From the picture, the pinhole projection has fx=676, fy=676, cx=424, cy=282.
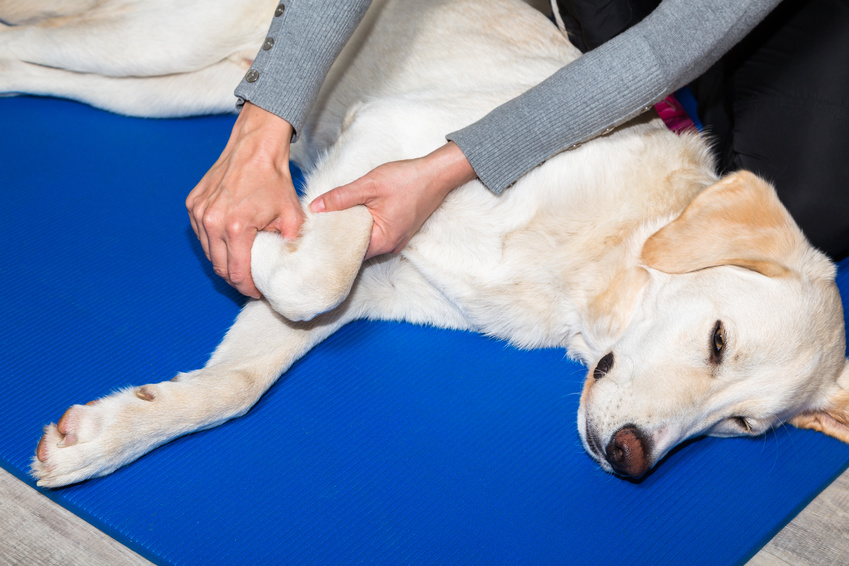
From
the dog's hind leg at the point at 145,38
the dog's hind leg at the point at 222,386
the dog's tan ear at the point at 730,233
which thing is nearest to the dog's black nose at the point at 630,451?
the dog's tan ear at the point at 730,233

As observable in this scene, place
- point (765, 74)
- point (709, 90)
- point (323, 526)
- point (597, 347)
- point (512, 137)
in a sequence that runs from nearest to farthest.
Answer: point (323, 526) < point (512, 137) < point (597, 347) < point (765, 74) < point (709, 90)

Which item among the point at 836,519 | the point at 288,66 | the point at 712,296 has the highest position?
the point at 288,66

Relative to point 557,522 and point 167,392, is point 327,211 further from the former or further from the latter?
point 557,522

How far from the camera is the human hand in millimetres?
1797

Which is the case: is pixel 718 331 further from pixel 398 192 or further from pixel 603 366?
pixel 398 192

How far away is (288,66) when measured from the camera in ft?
5.84

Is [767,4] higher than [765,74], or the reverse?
[767,4]

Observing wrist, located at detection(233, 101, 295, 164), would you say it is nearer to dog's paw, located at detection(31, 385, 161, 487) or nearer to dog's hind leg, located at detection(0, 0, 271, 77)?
dog's paw, located at detection(31, 385, 161, 487)

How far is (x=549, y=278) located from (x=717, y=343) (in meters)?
0.49

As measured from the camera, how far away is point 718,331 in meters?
1.80

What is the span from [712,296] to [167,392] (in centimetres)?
146

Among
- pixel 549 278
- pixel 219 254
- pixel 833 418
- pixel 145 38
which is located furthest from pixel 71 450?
pixel 833 418

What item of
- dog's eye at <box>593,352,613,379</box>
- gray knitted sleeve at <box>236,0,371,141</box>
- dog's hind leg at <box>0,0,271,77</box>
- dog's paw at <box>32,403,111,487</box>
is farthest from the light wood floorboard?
dog's hind leg at <box>0,0,271,77</box>

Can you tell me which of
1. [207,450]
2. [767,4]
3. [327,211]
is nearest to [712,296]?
[767,4]
